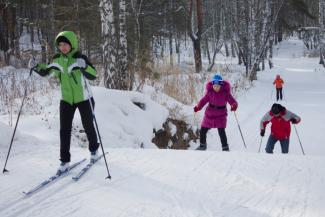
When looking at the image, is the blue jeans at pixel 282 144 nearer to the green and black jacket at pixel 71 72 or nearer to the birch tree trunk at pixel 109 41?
the birch tree trunk at pixel 109 41

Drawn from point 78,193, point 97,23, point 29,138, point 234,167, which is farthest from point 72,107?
point 97,23

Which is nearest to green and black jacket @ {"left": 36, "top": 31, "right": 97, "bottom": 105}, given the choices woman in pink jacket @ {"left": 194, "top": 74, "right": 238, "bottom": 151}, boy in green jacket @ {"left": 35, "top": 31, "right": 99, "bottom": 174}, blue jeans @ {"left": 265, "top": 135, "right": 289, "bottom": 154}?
boy in green jacket @ {"left": 35, "top": 31, "right": 99, "bottom": 174}

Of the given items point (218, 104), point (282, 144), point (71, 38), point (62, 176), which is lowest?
point (282, 144)

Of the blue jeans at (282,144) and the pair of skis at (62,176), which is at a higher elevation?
the pair of skis at (62,176)

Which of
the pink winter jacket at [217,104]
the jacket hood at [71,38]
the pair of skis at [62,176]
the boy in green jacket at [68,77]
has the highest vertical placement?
the jacket hood at [71,38]

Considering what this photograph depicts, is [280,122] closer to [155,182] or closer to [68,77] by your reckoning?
[155,182]

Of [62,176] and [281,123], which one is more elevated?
[62,176]

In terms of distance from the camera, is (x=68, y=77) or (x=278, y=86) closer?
(x=68, y=77)

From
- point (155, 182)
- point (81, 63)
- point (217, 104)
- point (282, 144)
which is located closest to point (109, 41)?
point (217, 104)

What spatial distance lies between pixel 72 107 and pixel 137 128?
11.7ft

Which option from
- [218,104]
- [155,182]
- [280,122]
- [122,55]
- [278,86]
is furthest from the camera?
[278,86]

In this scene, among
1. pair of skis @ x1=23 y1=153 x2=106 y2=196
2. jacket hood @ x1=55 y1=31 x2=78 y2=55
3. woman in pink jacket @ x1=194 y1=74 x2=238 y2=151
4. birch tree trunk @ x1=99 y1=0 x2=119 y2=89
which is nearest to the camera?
pair of skis @ x1=23 y1=153 x2=106 y2=196

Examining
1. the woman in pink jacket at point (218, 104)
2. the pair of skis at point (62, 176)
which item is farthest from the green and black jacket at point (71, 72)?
the woman in pink jacket at point (218, 104)

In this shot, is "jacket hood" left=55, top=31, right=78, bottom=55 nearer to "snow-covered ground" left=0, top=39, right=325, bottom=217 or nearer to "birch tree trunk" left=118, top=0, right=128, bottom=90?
"snow-covered ground" left=0, top=39, right=325, bottom=217
